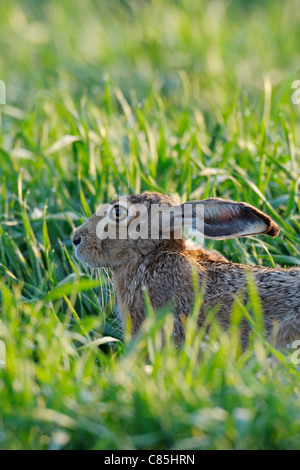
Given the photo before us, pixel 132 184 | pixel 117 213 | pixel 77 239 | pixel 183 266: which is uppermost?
pixel 132 184

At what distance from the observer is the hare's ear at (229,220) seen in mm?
3704

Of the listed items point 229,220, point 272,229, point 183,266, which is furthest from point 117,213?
point 272,229

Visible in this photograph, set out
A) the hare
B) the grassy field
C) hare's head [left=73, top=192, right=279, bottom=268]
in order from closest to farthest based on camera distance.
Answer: the grassy field < the hare < hare's head [left=73, top=192, right=279, bottom=268]

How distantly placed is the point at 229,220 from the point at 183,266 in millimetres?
357

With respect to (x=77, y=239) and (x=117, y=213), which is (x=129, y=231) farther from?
(x=77, y=239)

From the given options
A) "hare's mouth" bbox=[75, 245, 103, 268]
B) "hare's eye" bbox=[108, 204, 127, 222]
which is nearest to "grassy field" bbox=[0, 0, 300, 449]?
"hare's mouth" bbox=[75, 245, 103, 268]

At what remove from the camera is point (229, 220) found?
12.5 feet

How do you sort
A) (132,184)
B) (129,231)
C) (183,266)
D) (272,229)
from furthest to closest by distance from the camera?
(132,184)
(129,231)
(183,266)
(272,229)

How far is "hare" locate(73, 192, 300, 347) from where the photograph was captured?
3689mm

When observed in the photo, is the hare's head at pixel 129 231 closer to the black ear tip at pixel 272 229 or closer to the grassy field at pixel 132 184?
the grassy field at pixel 132 184

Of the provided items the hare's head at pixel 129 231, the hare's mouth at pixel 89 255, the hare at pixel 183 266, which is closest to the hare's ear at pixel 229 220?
the hare at pixel 183 266

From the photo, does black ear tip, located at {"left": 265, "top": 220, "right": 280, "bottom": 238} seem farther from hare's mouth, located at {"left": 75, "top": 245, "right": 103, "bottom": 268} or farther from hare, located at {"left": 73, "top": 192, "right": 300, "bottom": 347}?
hare's mouth, located at {"left": 75, "top": 245, "right": 103, "bottom": 268}

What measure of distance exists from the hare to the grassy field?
0.58 feet

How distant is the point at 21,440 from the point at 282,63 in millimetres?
5956
